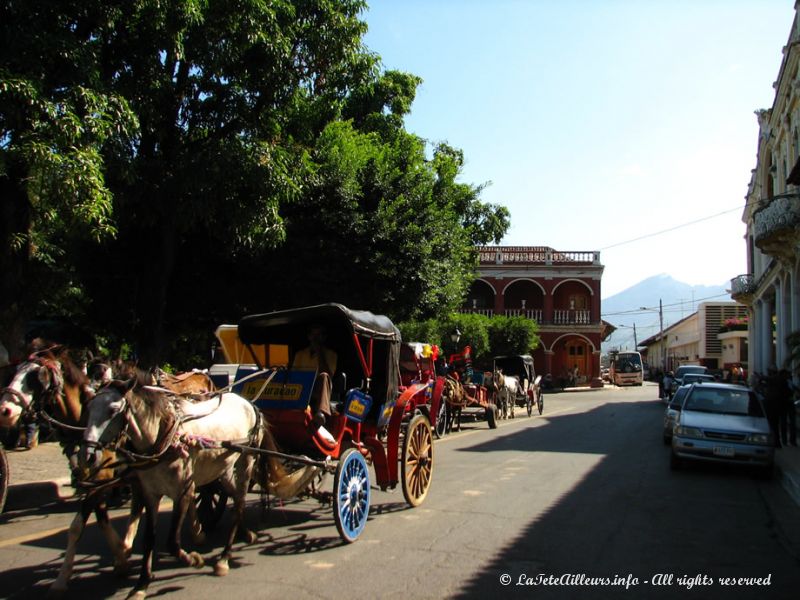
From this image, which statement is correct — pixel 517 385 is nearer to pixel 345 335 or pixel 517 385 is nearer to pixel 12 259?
pixel 345 335

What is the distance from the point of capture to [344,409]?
708 centimetres

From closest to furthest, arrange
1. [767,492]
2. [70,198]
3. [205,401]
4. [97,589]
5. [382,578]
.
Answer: [97,589] → [382,578] → [205,401] → [70,198] → [767,492]

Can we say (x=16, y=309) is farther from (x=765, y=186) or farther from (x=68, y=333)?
(x=765, y=186)

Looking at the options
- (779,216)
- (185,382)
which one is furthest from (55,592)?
(779,216)

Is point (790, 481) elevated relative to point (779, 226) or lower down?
lower down

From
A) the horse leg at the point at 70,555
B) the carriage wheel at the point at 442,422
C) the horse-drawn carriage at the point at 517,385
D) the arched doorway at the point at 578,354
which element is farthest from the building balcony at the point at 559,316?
the horse leg at the point at 70,555

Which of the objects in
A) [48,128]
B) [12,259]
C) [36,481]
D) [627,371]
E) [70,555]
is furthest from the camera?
[627,371]

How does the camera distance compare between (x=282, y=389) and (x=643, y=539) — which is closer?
(x=282, y=389)

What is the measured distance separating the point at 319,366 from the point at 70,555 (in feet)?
10.6

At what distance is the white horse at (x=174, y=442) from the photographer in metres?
4.84

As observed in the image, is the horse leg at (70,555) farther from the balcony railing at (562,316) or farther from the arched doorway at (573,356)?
the arched doorway at (573,356)

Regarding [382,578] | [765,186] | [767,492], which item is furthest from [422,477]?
[765,186]

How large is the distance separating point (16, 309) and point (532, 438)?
11.5 meters

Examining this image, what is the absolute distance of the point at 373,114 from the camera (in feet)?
79.3
